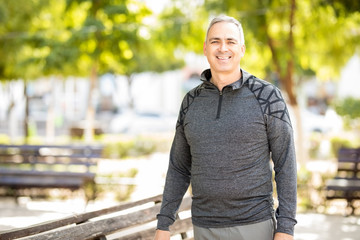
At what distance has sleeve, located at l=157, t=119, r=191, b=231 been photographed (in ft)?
9.94

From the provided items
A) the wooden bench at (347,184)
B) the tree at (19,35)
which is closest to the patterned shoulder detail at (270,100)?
the wooden bench at (347,184)

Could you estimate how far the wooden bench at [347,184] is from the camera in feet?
28.2

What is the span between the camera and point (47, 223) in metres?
3.59

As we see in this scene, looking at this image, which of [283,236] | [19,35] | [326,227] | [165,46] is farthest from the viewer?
[19,35]

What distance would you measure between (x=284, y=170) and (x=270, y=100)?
1.12 feet

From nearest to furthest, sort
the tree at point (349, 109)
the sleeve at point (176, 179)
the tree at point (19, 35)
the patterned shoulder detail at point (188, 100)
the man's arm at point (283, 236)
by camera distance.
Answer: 1. the man's arm at point (283, 236)
2. the patterned shoulder detail at point (188, 100)
3. the sleeve at point (176, 179)
4. the tree at point (19, 35)
5. the tree at point (349, 109)

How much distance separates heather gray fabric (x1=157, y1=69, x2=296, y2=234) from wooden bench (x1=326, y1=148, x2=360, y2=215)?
20.1 feet

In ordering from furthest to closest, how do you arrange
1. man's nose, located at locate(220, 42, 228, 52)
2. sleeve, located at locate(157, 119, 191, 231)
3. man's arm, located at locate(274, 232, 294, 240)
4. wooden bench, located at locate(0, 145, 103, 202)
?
wooden bench, located at locate(0, 145, 103, 202), sleeve, located at locate(157, 119, 191, 231), man's nose, located at locate(220, 42, 228, 52), man's arm, located at locate(274, 232, 294, 240)

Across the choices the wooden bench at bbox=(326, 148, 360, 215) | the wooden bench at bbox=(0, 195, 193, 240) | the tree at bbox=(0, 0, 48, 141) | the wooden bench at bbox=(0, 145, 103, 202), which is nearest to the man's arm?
the wooden bench at bbox=(0, 195, 193, 240)

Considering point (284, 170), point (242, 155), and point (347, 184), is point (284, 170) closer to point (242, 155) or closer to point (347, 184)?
point (242, 155)

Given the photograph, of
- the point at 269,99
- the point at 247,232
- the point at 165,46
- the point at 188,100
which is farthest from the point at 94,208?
the point at 165,46

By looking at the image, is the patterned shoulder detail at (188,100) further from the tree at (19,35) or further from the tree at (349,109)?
the tree at (349,109)

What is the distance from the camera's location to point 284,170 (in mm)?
2766

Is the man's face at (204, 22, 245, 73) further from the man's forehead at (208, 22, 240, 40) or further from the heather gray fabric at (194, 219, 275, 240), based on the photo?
the heather gray fabric at (194, 219, 275, 240)
